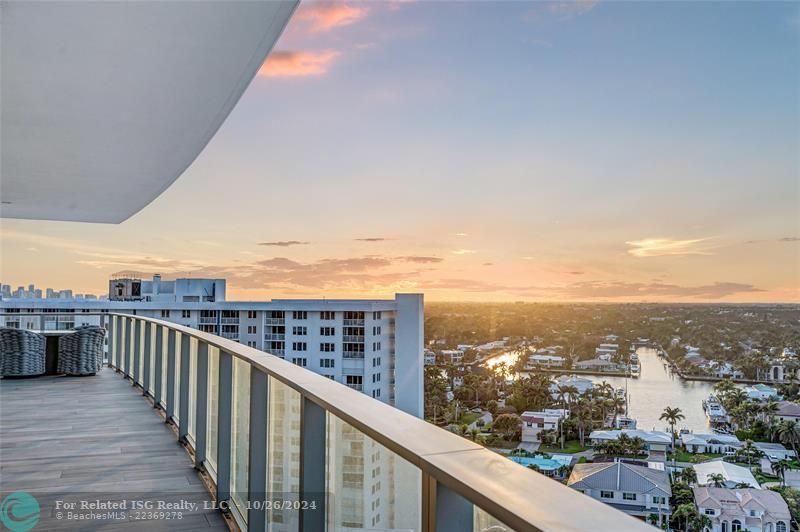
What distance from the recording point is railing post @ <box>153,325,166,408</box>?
598 centimetres

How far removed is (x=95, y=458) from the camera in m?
4.36

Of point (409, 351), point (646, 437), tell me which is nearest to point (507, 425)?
point (646, 437)

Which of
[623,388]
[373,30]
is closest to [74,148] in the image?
A: [623,388]

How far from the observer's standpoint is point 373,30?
10.2 metres

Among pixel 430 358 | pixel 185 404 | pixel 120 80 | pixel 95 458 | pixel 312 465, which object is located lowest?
pixel 95 458

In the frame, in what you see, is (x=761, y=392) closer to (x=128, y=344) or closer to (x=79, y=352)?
(x=128, y=344)

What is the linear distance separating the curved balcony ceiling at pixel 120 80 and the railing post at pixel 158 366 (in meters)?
1.67

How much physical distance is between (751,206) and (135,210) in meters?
8.11

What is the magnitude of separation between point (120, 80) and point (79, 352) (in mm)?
5934

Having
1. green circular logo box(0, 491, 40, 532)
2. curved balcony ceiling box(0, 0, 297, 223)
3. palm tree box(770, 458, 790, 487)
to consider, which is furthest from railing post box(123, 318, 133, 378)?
palm tree box(770, 458, 790, 487)

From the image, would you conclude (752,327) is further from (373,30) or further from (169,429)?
(373,30)

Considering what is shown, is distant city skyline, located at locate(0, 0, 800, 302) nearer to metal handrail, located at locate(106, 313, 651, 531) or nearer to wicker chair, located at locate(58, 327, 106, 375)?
wicker chair, located at locate(58, 327, 106, 375)

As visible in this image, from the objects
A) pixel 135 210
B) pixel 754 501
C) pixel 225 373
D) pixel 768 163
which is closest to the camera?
pixel 754 501

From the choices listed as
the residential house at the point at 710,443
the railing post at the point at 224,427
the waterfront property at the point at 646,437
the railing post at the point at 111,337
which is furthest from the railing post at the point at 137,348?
the residential house at the point at 710,443
